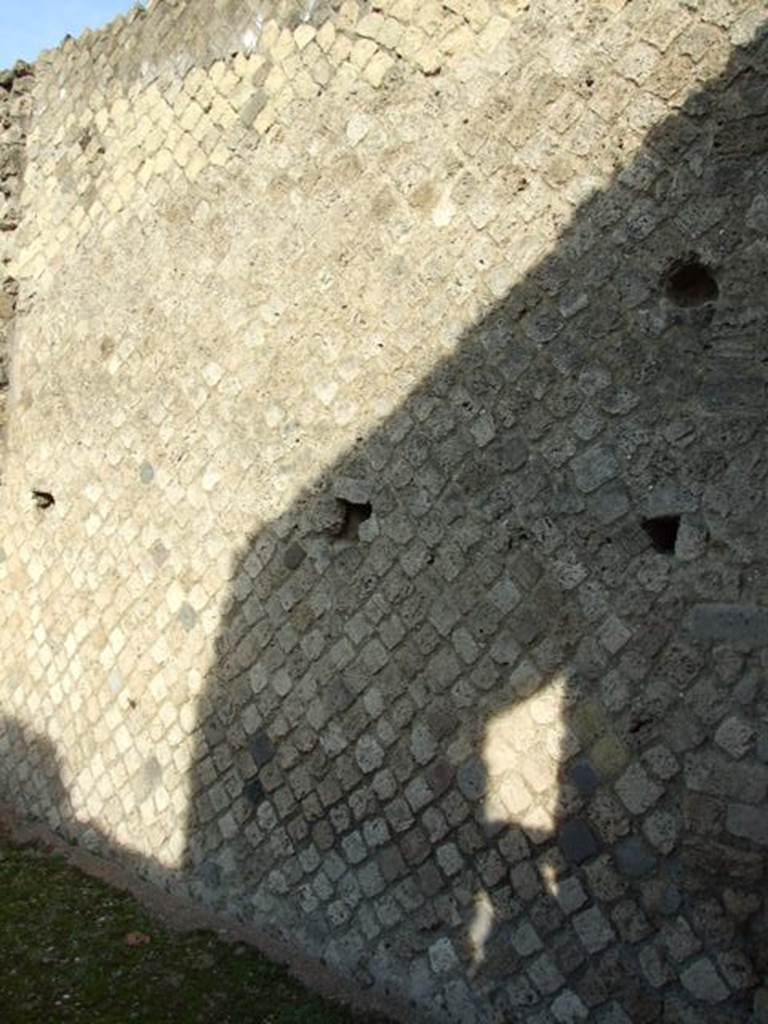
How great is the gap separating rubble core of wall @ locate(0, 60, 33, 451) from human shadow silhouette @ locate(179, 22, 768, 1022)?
11.6 feet

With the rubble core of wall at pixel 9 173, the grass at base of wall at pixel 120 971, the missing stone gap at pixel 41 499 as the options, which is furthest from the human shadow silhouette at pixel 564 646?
the rubble core of wall at pixel 9 173

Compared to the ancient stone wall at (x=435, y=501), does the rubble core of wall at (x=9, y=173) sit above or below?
above

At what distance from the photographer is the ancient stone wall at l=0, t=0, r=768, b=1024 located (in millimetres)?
4082

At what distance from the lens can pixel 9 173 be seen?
791cm

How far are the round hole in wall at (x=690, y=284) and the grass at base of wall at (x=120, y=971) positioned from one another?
3.35 m

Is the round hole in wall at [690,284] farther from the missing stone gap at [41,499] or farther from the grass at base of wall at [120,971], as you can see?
the missing stone gap at [41,499]

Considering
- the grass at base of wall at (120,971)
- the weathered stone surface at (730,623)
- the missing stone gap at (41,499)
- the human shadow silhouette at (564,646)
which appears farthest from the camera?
the missing stone gap at (41,499)

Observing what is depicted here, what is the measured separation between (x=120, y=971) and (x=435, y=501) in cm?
272

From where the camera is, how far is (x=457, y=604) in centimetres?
479

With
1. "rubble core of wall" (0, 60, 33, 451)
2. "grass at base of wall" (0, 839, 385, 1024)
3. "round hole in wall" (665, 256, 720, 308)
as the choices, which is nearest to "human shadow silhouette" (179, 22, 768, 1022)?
"round hole in wall" (665, 256, 720, 308)

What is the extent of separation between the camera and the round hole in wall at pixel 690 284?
13.8 ft

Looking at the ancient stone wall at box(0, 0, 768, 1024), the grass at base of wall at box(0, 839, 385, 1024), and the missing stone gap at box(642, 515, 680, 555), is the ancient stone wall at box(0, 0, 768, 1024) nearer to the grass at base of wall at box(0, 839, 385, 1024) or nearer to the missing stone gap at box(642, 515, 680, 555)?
the missing stone gap at box(642, 515, 680, 555)

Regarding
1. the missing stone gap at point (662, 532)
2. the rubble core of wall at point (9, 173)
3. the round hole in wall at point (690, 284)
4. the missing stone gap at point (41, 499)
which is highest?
the rubble core of wall at point (9, 173)

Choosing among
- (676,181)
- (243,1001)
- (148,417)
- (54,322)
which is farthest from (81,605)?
(676,181)
